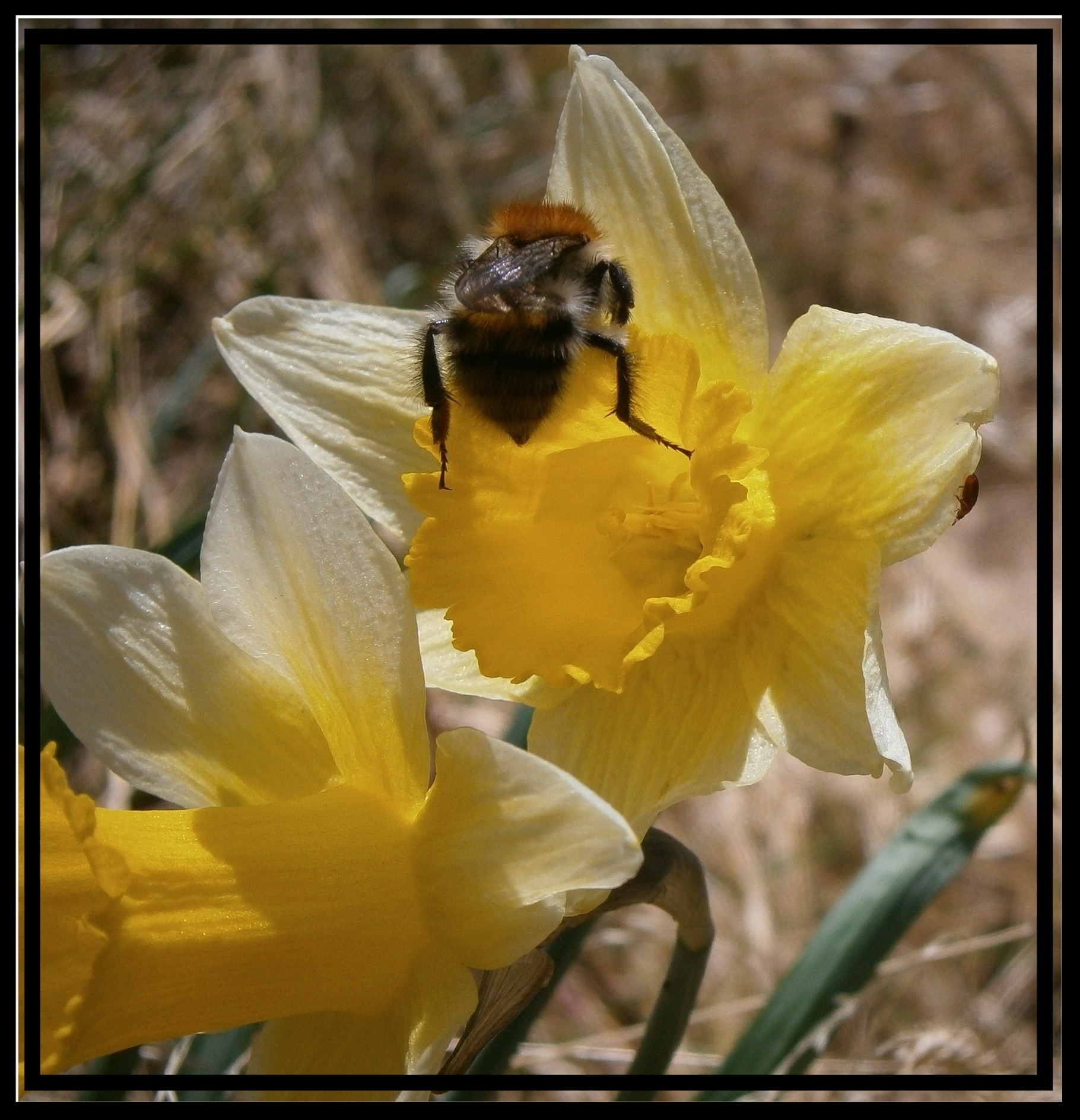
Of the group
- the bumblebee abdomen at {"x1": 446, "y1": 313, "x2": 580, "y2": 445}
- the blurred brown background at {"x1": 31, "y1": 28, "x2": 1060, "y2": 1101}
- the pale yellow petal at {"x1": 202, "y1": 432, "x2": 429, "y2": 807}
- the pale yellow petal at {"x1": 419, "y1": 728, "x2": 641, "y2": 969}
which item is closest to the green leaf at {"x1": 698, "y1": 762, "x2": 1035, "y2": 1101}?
the blurred brown background at {"x1": 31, "y1": 28, "x2": 1060, "y2": 1101}

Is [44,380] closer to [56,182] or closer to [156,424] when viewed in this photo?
[56,182]

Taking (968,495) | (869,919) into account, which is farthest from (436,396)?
(869,919)

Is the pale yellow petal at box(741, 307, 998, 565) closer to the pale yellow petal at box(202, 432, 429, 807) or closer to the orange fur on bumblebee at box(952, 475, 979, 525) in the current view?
the orange fur on bumblebee at box(952, 475, 979, 525)

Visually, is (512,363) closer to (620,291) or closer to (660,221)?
(620,291)

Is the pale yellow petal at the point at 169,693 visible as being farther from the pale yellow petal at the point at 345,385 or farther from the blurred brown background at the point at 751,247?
the blurred brown background at the point at 751,247

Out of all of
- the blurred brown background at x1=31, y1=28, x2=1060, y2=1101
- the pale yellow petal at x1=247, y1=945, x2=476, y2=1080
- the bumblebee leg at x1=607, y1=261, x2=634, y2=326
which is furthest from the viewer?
the blurred brown background at x1=31, y1=28, x2=1060, y2=1101

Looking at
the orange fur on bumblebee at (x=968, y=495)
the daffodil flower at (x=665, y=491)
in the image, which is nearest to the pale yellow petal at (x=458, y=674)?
the daffodil flower at (x=665, y=491)
